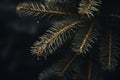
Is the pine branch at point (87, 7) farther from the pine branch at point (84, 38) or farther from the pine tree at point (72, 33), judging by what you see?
the pine branch at point (84, 38)

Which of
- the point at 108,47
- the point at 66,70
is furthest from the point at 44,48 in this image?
the point at 108,47

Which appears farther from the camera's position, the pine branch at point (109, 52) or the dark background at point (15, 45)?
the dark background at point (15, 45)

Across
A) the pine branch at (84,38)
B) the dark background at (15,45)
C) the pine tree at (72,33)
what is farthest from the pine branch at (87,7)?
the dark background at (15,45)

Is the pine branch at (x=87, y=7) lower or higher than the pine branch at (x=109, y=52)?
higher

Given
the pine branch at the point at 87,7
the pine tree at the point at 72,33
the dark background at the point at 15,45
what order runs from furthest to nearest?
the dark background at the point at 15,45, the pine tree at the point at 72,33, the pine branch at the point at 87,7

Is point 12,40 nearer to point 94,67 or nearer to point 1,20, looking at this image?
point 1,20

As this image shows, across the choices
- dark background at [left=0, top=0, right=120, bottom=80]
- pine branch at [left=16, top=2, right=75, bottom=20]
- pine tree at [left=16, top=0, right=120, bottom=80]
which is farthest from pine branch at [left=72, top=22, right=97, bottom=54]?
dark background at [left=0, top=0, right=120, bottom=80]
